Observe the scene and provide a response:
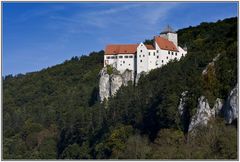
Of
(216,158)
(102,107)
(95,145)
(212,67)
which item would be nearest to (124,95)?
(102,107)

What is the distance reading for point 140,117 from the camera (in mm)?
61594

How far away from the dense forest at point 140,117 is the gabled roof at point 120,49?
13.1 feet

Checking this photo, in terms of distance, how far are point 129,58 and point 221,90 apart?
2104 centimetres

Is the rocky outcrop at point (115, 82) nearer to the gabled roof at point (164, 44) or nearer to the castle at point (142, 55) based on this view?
the castle at point (142, 55)

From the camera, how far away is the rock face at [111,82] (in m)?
71.0

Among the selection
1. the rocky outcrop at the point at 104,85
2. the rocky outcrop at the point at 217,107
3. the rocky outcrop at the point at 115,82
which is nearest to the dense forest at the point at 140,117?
the rocky outcrop at the point at 217,107

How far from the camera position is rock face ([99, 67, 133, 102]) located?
71.0m

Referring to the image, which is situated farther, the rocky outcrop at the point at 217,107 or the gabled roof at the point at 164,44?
the gabled roof at the point at 164,44

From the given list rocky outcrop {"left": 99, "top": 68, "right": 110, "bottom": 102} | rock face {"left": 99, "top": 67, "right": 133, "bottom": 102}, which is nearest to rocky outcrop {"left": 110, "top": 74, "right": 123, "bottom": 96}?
rock face {"left": 99, "top": 67, "right": 133, "bottom": 102}

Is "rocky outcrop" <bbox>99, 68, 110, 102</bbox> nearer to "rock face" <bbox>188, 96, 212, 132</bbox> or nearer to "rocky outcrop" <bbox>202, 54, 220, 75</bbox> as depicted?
"rocky outcrop" <bbox>202, 54, 220, 75</bbox>

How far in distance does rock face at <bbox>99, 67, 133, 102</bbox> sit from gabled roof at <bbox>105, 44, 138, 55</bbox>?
6.85 feet

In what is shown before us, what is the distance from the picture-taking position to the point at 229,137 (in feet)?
138

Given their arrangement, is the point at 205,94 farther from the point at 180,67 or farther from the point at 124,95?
the point at 124,95

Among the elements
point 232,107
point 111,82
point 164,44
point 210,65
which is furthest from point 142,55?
point 232,107
